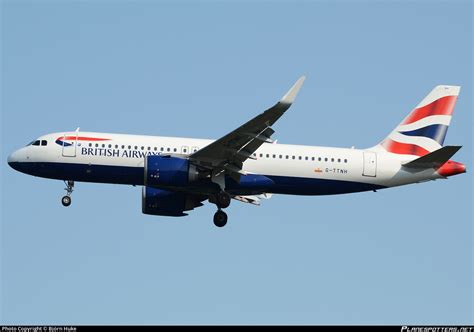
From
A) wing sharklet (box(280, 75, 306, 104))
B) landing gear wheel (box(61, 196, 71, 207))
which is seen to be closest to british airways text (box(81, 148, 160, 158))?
landing gear wheel (box(61, 196, 71, 207))

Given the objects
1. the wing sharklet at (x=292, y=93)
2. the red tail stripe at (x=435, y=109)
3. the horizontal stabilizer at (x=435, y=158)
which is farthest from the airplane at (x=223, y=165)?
the wing sharklet at (x=292, y=93)

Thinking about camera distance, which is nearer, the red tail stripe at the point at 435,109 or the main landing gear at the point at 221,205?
the main landing gear at the point at 221,205

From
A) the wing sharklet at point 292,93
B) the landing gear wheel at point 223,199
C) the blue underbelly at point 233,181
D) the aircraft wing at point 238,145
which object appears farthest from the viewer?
the landing gear wheel at point 223,199

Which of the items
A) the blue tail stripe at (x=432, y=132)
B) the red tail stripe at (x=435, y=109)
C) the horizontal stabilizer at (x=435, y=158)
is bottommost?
the horizontal stabilizer at (x=435, y=158)

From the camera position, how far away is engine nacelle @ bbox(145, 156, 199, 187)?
5328 cm

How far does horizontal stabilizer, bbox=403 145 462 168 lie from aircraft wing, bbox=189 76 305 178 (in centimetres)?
836

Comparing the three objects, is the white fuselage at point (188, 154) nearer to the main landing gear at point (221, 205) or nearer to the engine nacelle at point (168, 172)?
the engine nacelle at point (168, 172)

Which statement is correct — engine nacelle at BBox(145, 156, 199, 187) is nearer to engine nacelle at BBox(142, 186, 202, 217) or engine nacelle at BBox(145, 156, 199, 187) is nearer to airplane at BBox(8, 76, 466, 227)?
airplane at BBox(8, 76, 466, 227)

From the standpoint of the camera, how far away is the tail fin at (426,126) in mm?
58312

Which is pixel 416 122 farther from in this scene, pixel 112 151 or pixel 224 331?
pixel 224 331

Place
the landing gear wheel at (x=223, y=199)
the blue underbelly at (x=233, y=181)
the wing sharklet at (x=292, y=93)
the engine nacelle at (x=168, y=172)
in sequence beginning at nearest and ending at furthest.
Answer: the wing sharklet at (x=292, y=93) → the engine nacelle at (x=168, y=172) → the blue underbelly at (x=233, y=181) → the landing gear wheel at (x=223, y=199)

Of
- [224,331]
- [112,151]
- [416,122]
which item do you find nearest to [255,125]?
[112,151]

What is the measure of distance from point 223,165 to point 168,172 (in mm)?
2784

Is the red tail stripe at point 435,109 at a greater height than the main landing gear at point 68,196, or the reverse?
the red tail stripe at point 435,109
